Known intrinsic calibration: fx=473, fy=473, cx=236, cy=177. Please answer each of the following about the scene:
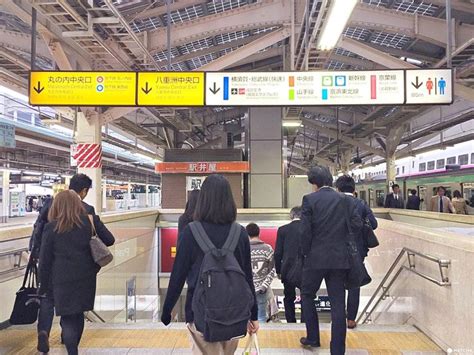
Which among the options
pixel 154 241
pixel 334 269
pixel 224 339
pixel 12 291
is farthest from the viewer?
pixel 154 241

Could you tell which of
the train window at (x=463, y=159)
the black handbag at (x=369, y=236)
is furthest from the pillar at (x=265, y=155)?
the black handbag at (x=369, y=236)

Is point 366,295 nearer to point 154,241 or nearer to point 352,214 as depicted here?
point 352,214

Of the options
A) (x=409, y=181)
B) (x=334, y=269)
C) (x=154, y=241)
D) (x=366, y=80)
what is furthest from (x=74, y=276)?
(x=409, y=181)

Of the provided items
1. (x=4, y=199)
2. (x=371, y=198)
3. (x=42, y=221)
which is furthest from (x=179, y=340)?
(x=371, y=198)

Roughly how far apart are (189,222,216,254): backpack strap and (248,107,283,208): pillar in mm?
12972

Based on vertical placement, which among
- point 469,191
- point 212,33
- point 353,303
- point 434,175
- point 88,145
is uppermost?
point 212,33

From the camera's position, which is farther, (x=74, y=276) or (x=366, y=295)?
(x=366, y=295)

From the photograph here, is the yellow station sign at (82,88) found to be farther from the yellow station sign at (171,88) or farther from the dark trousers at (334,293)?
the dark trousers at (334,293)

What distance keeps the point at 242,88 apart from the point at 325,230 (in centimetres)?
329

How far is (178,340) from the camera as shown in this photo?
389cm

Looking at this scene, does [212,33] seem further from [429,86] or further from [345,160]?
[345,160]

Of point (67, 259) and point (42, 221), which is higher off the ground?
point (42, 221)

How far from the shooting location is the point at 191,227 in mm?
2252

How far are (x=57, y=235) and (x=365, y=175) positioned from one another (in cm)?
2751
